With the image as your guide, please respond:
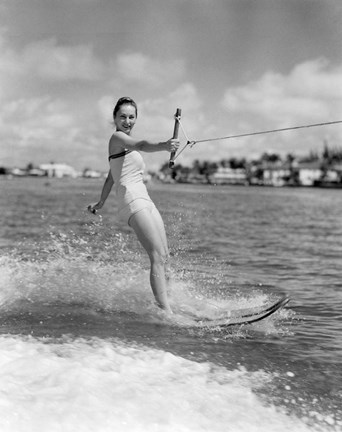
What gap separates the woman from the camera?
20.6ft

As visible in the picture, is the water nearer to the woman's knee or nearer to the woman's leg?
the woman's leg

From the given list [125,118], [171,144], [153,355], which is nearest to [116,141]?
[125,118]

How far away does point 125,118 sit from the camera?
249 inches

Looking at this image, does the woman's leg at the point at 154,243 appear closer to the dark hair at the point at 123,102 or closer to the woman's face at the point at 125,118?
the woman's face at the point at 125,118

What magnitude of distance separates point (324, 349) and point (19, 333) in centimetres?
312

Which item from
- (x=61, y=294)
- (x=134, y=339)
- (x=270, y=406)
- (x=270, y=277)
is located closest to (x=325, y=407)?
(x=270, y=406)

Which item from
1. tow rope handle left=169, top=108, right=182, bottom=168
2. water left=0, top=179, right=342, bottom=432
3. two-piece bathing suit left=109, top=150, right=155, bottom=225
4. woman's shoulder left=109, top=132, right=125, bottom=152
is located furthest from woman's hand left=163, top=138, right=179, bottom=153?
water left=0, top=179, right=342, bottom=432

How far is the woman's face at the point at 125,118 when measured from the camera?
6.32 metres

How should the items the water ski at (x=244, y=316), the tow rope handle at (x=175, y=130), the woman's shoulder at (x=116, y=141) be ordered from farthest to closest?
the water ski at (x=244, y=316) → the woman's shoulder at (x=116, y=141) → the tow rope handle at (x=175, y=130)

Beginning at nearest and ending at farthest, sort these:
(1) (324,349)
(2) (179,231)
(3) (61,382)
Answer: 1. (3) (61,382)
2. (1) (324,349)
3. (2) (179,231)

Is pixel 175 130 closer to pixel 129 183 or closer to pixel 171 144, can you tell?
pixel 171 144

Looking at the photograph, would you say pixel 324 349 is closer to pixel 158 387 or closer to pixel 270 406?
pixel 270 406

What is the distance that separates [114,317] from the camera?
6492mm

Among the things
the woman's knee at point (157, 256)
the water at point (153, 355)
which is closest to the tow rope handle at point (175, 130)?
the woman's knee at point (157, 256)
